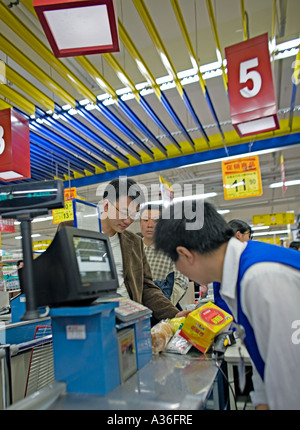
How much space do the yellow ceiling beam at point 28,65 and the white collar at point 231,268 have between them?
9.75 feet

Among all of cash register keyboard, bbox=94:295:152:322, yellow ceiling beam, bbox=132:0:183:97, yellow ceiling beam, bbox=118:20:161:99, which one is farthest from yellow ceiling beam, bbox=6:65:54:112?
cash register keyboard, bbox=94:295:152:322

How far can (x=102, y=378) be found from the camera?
Answer: 3.93 feet

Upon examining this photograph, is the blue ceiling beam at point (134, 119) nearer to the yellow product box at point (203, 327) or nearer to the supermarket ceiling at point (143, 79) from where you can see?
the supermarket ceiling at point (143, 79)

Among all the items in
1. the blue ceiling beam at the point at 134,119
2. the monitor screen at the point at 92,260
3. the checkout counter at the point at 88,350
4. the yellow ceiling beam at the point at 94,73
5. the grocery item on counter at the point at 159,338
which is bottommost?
the grocery item on counter at the point at 159,338

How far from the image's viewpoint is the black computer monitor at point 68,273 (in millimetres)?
→ 1191

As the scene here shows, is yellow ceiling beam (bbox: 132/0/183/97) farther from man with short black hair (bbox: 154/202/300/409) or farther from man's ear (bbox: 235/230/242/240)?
man with short black hair (bbox: 154/202/300/409)

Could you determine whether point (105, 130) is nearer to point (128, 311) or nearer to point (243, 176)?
point (243, 176)

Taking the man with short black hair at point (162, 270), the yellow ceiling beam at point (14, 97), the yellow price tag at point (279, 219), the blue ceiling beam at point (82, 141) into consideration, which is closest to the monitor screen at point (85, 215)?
the man with short black hair at point (162, 270)

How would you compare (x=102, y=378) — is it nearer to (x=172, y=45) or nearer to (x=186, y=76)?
(x=186, y=76)

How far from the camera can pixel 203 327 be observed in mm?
1855

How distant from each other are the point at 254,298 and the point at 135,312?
23.2 inches

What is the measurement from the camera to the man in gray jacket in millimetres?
2193

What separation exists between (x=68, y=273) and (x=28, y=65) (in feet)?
9.83

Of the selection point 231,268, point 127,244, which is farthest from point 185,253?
point 127,244
